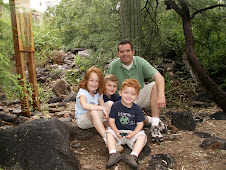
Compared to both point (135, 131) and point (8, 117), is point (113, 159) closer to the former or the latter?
point (135, 131)

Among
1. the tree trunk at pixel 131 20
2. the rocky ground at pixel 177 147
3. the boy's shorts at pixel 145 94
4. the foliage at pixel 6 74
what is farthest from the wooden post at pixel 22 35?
the tree trunk at pixel 131 20

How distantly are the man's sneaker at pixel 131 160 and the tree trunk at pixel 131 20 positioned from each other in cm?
304

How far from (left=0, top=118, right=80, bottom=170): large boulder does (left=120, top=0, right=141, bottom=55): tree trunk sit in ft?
10.3

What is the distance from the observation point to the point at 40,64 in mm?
9531

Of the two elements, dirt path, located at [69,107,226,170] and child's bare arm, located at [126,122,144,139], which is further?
child's bare arm, located at [126,122,144,139]

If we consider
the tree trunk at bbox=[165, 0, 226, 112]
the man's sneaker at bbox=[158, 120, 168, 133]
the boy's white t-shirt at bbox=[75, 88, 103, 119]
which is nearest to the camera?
the boy's white t-shirt at bbox=[75, 88, 103, 119]

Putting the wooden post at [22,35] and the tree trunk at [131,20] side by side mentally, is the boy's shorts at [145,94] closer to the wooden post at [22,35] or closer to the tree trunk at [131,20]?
the tree trunk at [131,20]

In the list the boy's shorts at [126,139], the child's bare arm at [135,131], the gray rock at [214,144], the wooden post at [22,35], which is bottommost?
the gray rock at [214,144]

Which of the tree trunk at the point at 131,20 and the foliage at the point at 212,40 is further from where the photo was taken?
the foliage at the point at 212,40

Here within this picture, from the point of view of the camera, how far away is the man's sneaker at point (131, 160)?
271cm

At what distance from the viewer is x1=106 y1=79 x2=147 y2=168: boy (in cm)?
303

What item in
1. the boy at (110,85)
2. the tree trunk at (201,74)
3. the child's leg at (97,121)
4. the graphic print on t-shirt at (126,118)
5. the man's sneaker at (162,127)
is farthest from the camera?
the tree trunk at (201,74)

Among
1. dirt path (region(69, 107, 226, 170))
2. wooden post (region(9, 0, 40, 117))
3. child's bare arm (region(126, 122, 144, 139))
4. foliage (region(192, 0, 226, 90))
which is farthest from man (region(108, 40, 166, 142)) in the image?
foliage (region(192, 0, 226, 90))

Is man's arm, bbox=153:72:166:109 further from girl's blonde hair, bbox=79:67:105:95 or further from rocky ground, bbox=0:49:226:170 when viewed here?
girl's blonde hair, bbox=79:67:105:95
